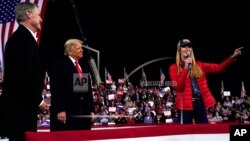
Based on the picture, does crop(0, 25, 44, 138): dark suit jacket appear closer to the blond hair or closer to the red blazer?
the red blazer

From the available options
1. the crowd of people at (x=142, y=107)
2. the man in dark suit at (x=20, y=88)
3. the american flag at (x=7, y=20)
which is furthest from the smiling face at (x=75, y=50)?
the crowd of people at (x=142, y=107)

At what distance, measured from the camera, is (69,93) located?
5.87 m

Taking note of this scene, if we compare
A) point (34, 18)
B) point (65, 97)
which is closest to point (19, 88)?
point (34, 18)

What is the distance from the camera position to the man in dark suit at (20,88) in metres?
3.73

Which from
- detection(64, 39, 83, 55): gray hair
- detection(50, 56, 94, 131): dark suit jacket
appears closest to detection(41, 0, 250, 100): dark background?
detection(64, 39, 83, 55): gray hair

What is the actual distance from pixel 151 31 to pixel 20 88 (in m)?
16.7

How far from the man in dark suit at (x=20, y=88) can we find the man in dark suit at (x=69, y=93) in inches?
76.1

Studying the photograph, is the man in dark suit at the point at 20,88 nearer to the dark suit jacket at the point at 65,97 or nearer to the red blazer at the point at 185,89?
the dark suit jacket at the point at 65,97

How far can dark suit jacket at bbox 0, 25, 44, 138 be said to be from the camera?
3.73 metres

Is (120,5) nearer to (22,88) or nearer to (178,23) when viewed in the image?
(178,23)

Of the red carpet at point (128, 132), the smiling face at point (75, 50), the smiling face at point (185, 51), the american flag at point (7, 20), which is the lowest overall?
the red carpet at point (128, 132)

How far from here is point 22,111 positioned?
376 centimetres

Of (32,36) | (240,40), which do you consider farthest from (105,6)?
(32,36)

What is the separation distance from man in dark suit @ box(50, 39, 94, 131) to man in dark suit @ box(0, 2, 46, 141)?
1.93 meters
